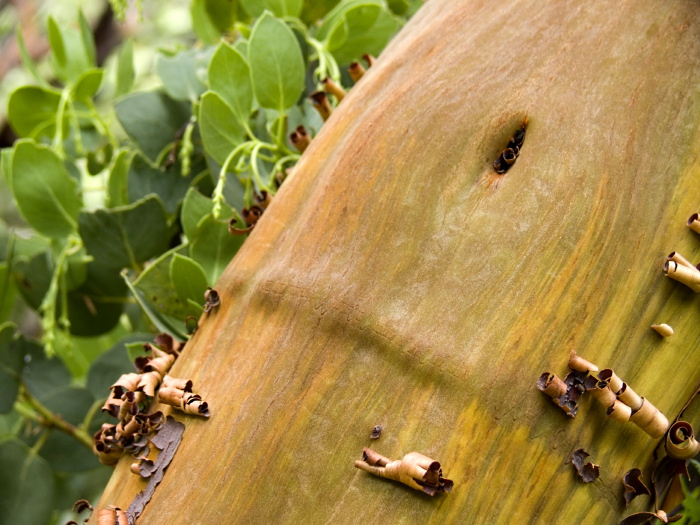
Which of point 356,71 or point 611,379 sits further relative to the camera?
point 356,71

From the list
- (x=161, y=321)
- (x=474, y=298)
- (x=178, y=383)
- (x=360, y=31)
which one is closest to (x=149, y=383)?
(x=178, y=383)

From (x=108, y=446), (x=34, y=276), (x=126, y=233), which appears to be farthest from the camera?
(x=34, y=276)

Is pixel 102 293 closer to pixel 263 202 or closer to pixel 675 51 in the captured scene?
pixel 263 202

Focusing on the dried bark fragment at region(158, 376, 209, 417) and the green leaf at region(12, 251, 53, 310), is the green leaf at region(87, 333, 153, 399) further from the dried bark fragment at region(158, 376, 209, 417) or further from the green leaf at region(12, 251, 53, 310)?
the dried bark fragment at region(158, 376, 209, 417)

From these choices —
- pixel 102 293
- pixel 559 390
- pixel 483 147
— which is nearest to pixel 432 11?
pixel 483 147

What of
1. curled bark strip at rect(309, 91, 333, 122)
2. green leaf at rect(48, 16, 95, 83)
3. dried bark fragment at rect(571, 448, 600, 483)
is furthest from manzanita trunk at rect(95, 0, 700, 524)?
green leaf at rect(48, 16, 95, 83)

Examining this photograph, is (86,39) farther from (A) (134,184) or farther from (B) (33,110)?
(A) (134,184)

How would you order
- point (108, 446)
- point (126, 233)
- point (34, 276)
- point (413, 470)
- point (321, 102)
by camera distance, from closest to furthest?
point (413, 470), point (108, 446), point (321, 102), point (126, 233), point (34, 276)
